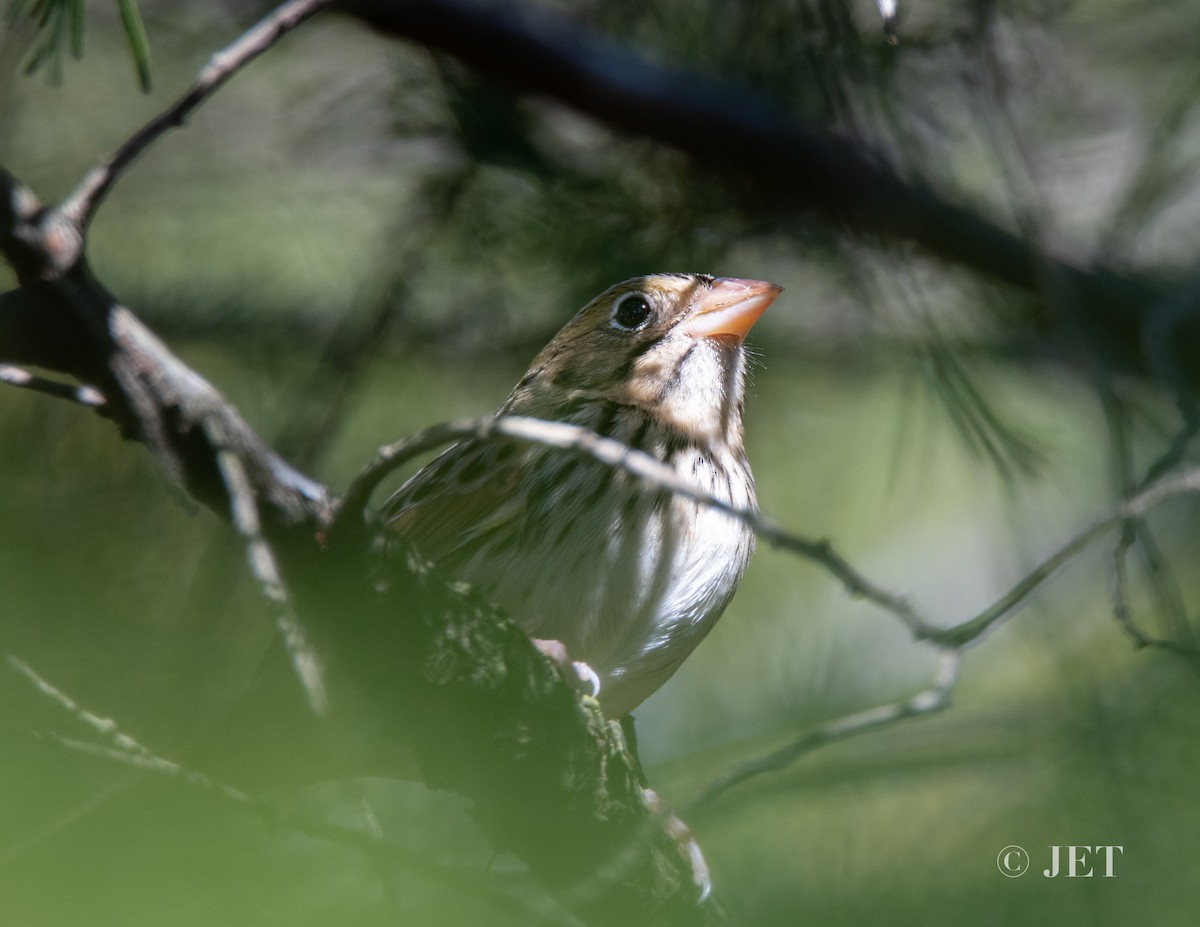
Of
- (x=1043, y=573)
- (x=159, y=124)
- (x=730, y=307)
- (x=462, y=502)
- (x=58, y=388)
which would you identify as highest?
(x=159, y=124)

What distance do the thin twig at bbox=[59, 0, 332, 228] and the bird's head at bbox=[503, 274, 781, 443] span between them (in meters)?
1.38

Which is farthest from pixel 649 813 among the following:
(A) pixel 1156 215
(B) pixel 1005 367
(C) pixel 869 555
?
(C) pixel 869 555

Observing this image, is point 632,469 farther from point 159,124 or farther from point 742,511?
point 159,124

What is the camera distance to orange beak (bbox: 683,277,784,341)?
2816mm

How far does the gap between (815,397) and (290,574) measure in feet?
8.76

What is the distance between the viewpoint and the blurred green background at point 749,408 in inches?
74.8

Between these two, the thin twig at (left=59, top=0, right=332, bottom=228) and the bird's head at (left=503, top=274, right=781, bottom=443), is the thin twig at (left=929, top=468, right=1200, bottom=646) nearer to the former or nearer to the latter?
the thin twig at (left=59, top=0, right=332, bottom=228)

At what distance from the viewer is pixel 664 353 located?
2.96 meters

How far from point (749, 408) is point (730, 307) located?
96 centimetres

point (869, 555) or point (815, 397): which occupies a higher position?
point (815, 397)

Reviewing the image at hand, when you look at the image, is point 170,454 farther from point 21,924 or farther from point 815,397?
point 815,397

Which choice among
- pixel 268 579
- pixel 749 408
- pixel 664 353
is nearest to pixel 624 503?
pixel 664 353

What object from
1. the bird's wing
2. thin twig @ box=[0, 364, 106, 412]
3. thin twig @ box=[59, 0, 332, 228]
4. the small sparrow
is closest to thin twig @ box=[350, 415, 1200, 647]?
thin twig @ box=[0, 364, 106, 412]

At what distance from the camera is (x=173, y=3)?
312 centimetres
